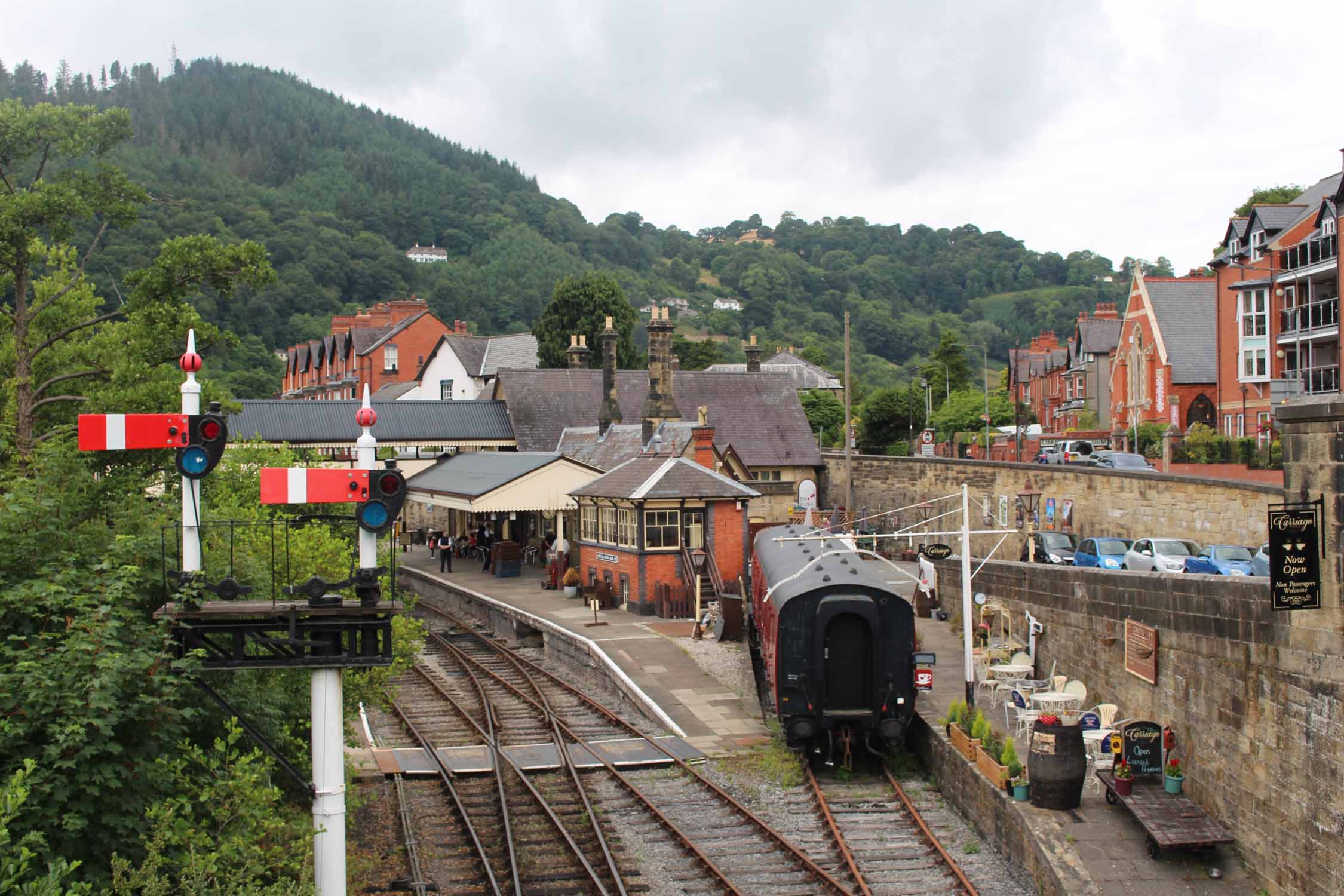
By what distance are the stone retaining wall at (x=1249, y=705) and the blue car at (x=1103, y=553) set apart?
10775mm

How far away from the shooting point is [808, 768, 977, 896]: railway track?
1219 centimetres

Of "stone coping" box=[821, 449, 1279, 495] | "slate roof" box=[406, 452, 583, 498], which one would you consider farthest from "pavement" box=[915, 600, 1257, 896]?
"slate roof" box=[406, 452, 583, 498]

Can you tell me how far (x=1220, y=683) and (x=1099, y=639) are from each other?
12.7 feet

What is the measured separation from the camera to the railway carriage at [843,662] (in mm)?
15570

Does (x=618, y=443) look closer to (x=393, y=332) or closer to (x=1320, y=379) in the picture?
(x=1320, y=379)

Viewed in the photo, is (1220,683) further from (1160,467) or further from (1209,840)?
(1160,467)

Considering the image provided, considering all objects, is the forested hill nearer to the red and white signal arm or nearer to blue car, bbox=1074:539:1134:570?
blue car, bbox=1074:539:1134:570

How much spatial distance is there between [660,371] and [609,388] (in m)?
2.81

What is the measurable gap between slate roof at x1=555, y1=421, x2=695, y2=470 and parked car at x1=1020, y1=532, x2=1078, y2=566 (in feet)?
33.5

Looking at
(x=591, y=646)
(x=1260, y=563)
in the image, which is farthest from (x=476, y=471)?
(x=1260, y=563)

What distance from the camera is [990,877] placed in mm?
12438

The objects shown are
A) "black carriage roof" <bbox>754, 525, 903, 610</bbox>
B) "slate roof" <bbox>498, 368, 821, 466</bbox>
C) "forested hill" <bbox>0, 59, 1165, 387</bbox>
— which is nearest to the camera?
"black carriage roof" <bbox>754, 525, 903, 610</bbox>

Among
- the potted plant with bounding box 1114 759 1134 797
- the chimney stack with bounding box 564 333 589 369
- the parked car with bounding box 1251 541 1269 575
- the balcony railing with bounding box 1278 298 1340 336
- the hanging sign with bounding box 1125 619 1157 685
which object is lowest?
the potted plant with bounding box 1114 759 1134 797

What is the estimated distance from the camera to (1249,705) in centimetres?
1173
